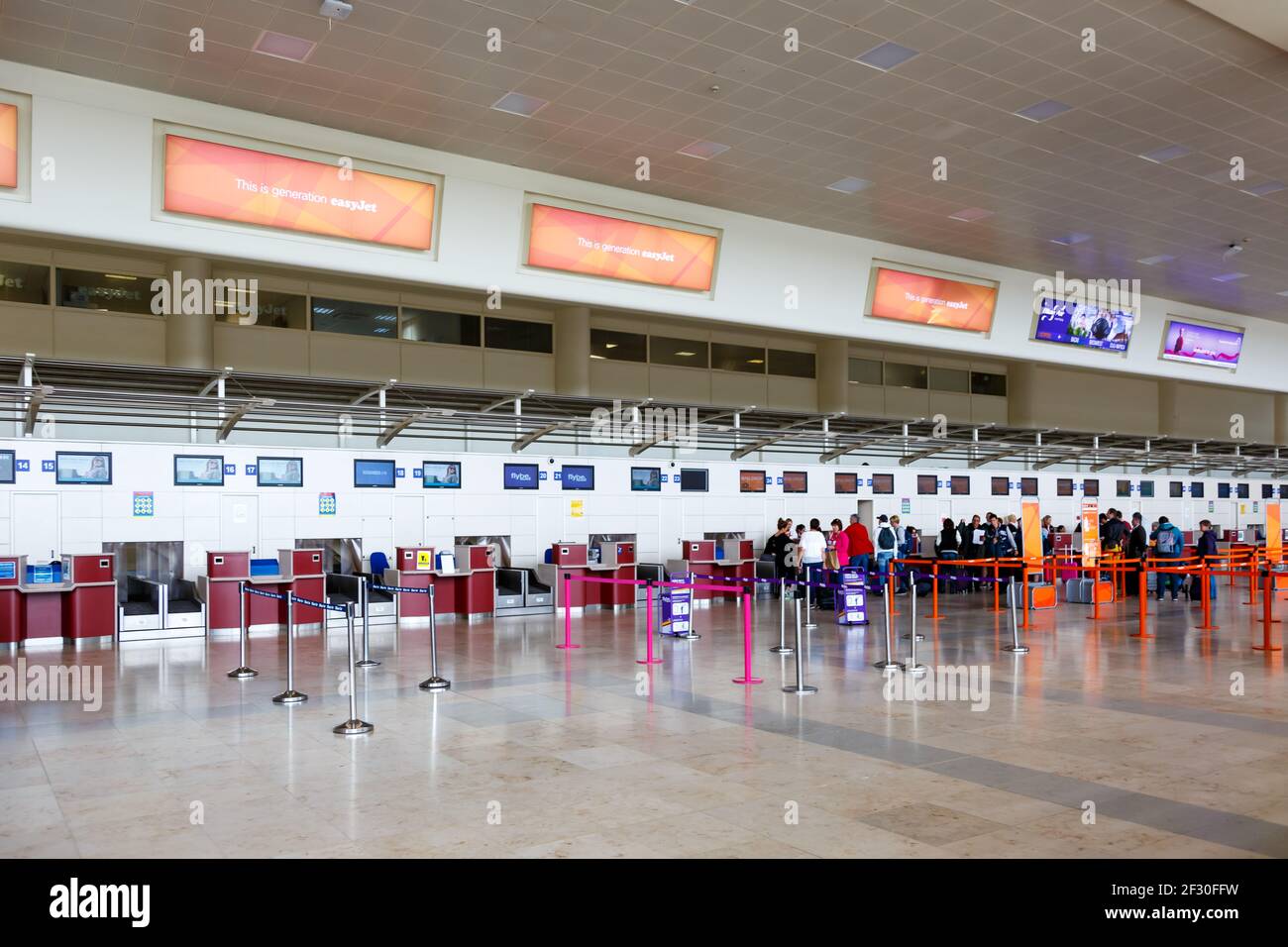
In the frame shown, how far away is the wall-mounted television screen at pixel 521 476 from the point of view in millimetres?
17656

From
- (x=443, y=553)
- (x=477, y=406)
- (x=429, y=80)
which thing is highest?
(x=429, y=80)

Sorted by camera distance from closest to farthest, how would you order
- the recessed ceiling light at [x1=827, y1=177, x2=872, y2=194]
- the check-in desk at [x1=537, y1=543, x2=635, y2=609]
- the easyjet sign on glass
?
the easyjet sign on glass, the recessed ceiling light at [x1=827, y1=177, x2=872, y2=194], the check-in desk at [x1=537, y1=543, x2=635, y2=609]

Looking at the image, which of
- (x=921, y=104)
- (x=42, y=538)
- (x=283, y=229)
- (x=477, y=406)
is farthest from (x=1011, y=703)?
(x=42, y=538)

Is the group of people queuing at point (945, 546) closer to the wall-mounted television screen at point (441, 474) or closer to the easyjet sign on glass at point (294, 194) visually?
the wall-mounted television screen at point (441, 474)

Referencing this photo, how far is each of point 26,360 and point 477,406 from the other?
7053mm

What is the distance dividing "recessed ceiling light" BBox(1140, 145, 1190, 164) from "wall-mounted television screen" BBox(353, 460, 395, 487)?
1271 cm

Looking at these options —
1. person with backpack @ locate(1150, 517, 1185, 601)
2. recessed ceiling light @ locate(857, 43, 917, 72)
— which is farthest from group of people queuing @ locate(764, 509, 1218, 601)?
recessed ceiling light @ locate(857, 43, 917, 72)

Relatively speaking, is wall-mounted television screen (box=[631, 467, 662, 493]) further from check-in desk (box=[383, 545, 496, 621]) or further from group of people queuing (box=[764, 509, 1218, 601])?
check-in desk (box=[383, 545, 496, 621])

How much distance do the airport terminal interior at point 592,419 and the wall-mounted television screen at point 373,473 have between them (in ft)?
0.18

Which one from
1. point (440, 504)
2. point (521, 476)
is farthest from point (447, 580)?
point (521, 476)

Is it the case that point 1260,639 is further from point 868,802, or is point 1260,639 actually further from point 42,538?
point 42,538

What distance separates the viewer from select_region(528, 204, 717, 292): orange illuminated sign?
1481 cm
